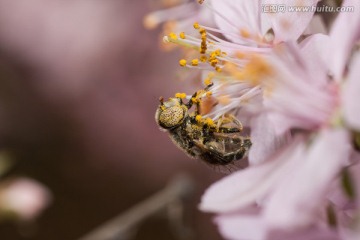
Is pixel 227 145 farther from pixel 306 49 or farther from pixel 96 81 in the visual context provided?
pixel 96 81

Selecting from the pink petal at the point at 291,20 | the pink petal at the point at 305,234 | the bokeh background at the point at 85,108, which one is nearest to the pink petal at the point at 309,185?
the pink petal at the point at 305,234

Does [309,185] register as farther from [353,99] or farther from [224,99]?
[224,99]

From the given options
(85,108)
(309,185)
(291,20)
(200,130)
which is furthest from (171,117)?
(85,108)

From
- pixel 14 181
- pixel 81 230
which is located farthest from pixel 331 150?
pixel 81 230

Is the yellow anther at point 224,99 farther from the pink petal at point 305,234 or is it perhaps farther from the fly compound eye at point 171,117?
the pink petal at point 305,234

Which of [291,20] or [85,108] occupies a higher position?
[291,20]

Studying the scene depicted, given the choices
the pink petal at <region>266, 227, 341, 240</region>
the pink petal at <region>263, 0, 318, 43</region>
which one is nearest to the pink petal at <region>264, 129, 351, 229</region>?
the pink petal at <region>266, 227, 341, 240</region>

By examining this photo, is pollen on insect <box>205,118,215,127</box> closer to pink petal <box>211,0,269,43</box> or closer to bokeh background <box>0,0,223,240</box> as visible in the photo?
pink petal <box>211,0,269,43</box>

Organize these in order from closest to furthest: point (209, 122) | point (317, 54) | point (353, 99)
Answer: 1. point (353, 99)
2. point (317, 54)
3. point (209, 122)
